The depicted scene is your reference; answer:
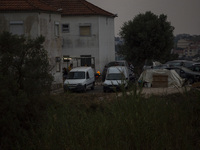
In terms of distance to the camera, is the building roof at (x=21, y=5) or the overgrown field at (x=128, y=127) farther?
the building roof at (x=21, y=5)

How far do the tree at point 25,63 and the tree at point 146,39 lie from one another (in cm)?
4615

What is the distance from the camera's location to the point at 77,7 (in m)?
50.8

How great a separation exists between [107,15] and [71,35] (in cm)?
514

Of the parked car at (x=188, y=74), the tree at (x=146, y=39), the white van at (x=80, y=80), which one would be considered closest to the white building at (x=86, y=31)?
the tree at (x=146, y=39)

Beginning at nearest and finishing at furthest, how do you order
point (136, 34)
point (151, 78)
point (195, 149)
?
1. point (195, 149)
2. point (151, 78)
3. point (136, 34)

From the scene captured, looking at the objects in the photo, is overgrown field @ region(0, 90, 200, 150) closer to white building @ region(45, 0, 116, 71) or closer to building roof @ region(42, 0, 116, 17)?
white building @ region(45, 0, 116, 71)

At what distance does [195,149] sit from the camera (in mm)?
8016

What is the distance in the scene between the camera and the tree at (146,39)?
200ft

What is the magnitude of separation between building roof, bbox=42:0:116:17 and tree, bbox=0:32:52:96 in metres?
35.5

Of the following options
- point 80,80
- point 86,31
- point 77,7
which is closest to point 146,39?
point 86,31

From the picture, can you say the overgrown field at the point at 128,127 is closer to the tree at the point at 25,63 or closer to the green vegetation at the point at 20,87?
the green vegetation at the point at 20,87

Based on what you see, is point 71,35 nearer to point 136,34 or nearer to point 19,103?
point 136,34

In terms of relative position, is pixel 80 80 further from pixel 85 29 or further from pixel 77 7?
pixel 77 7

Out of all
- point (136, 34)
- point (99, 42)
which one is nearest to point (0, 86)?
point (99, 42)
